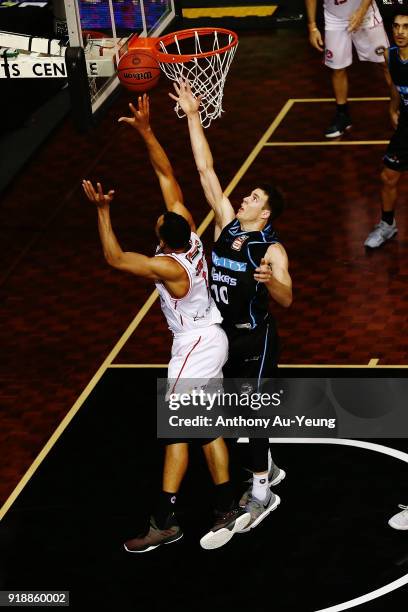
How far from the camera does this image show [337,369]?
352 inches

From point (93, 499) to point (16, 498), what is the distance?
1.51 ft

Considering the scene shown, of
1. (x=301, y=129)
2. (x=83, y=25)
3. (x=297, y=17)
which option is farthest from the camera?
(x=297, y=17)

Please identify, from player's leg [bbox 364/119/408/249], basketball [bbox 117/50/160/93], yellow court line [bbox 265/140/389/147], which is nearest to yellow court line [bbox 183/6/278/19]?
yellow court line [bbox 265/140/389/147]

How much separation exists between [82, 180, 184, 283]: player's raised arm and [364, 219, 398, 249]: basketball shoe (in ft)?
12.4

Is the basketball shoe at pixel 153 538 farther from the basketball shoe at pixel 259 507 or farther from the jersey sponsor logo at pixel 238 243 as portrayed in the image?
the jersey sponsor logo at pixel 238 243

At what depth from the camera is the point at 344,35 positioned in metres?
12.3

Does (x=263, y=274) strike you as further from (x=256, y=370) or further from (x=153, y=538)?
(x=153, y=538)

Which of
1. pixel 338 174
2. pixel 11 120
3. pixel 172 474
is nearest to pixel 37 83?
pixel 11 120

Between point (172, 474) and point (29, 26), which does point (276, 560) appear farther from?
point (29, 26)

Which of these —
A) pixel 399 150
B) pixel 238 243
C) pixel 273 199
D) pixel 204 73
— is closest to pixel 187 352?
pixel 238 243

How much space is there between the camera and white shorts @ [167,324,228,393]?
A: 284 inches

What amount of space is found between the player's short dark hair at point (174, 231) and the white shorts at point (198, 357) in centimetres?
51

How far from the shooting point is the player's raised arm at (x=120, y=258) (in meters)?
6.69

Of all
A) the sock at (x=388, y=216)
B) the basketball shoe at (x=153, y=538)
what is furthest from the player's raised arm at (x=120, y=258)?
the sock at (x=388, y=216)
